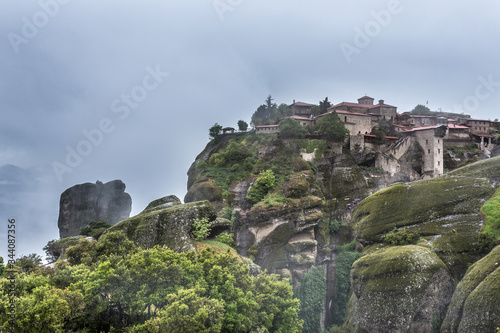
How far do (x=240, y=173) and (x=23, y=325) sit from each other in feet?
143

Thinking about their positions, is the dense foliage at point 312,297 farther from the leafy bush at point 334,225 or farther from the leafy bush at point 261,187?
the leafy bush at point 261,187

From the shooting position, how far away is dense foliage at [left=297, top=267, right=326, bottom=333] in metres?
48.0

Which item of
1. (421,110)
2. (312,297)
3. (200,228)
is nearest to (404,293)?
(200,228)

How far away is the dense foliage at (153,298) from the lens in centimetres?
2125

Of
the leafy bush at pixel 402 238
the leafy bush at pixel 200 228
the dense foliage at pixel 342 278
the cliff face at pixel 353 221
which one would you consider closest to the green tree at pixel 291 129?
the cliff face at pixel 353 221

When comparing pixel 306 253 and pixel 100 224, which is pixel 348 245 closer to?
pixel 306 253

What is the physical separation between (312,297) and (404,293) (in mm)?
18380

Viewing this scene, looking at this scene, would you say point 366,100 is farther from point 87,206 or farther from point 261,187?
point 87,206

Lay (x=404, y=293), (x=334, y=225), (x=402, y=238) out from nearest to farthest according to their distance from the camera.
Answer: (x=404, y=293)
(x=402, y=238)
(x=334, y=225)

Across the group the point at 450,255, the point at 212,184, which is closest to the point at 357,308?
the point at 450,255

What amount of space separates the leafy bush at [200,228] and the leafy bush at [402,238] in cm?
1760

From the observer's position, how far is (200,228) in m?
37.0

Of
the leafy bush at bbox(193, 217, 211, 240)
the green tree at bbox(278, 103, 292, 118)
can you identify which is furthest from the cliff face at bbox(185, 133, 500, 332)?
the leafy bush at bbox(193, 217, 211, 240)

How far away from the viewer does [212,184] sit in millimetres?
59562
